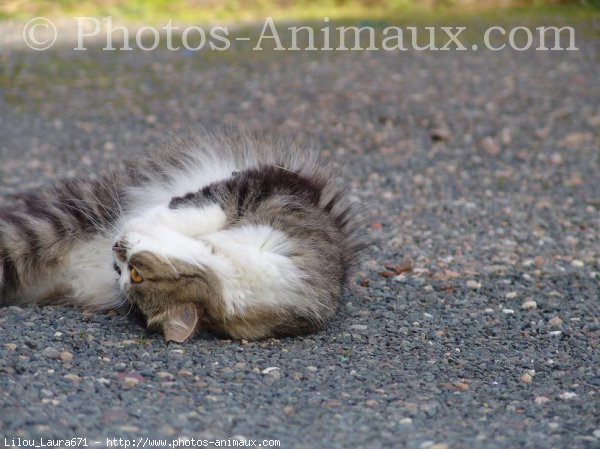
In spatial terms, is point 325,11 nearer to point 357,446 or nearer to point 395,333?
point 395,333

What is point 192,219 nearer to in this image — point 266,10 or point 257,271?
point 257,271

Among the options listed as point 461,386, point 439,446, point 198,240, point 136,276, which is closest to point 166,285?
point 136,276

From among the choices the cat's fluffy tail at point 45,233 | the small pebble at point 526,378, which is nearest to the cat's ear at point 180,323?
the cat's fluffy tail at point 45,233

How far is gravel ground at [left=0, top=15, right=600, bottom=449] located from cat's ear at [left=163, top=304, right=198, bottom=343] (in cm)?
7

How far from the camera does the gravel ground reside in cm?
307

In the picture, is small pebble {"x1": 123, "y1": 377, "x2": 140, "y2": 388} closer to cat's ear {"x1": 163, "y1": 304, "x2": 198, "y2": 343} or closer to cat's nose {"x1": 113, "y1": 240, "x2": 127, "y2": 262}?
cat's ear {"x1": 163, "y1": 304, "x2": 198, "y2": 343}

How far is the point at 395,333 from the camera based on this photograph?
4.03 metres

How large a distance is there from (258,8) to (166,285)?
375 inches

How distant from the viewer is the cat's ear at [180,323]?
12.1 ft

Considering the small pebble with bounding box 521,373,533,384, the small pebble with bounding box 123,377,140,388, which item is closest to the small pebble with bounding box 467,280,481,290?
the small pebble with bounding box 521,373,533,384

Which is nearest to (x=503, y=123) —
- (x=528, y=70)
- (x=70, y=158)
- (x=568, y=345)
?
(x=528, y=70)

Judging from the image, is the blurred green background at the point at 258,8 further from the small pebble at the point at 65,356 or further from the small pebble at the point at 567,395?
the small pebble at the point at 567,395

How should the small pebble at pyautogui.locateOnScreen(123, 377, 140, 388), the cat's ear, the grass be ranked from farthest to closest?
the grass → the cat's ear → the small pebble at pyautogui.locateOnScreen(123, 377, 140, 388)

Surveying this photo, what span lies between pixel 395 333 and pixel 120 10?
9588 mm
